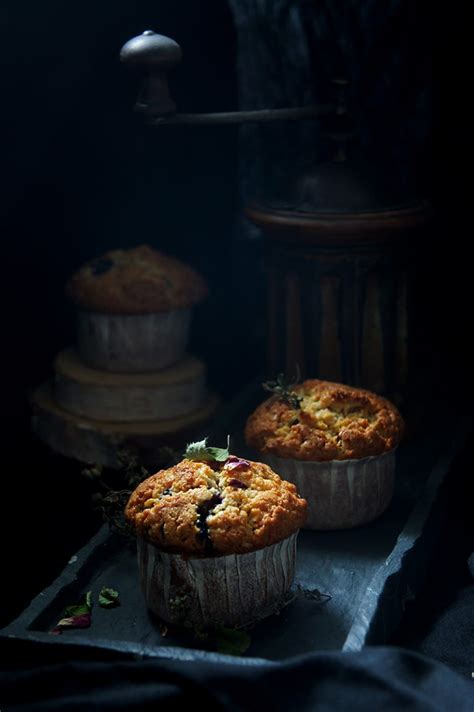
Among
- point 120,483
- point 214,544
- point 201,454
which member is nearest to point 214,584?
point 214,544

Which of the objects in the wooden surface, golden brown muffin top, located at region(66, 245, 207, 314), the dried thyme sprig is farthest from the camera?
golden brown muffin top, located at region(66, 245, 207, 314)

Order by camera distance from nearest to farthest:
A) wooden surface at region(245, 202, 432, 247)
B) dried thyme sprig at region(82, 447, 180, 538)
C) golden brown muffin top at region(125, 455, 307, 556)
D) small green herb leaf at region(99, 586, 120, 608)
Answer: golden brown muffin top at region(125, 455, 307, 556), small green herb leaf at region(99, 586, 120, 608), dried thyme sprig at region(82, 447, 180, 538), wooden surface at region(245, 202, 432, 247)

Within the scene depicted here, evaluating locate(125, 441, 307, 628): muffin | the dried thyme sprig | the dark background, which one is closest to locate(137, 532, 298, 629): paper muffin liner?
locate(125, 441, 307, 628): muffin

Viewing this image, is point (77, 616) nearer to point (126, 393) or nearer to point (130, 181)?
point (126, 393)

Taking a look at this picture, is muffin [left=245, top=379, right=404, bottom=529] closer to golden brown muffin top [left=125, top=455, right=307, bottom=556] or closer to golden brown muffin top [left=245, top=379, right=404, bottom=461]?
golden brown muffin top [left=245, top=379, right=404, bottom=461]

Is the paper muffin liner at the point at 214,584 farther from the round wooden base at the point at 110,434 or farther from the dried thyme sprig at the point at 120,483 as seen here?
the round wooden base at the point at 110,434

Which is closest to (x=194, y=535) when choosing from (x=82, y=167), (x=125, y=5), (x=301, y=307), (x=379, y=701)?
(x=379, y=701)

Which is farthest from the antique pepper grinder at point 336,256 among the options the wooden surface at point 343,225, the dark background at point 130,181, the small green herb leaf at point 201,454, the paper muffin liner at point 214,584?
the paper muffin liner at point 214,584

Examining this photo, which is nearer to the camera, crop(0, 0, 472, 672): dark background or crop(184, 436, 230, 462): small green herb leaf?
crop(184, 436, 230, 462): small green herb leaf
